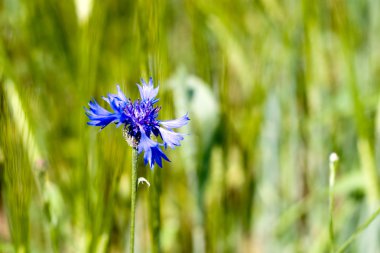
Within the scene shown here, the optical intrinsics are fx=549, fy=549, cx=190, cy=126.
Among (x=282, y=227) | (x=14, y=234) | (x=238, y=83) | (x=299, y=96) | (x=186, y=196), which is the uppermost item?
(x=238, y=83)

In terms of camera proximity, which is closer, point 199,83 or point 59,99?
point 199,83

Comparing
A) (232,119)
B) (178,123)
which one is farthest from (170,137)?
(232,119)

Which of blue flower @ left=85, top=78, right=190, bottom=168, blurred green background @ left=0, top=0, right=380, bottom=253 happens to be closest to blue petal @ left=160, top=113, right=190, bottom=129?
blue flower @ left=85, top=78, right=190, bottom=168

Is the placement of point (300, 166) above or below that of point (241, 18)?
below

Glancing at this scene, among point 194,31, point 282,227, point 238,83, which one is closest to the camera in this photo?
point 194,31

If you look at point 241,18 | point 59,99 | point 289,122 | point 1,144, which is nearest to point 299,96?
point 289,122

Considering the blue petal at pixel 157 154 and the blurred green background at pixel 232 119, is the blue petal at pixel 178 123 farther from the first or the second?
the blurred green background at pixel 232 119

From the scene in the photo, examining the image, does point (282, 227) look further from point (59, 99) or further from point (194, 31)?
point (59, 99)
